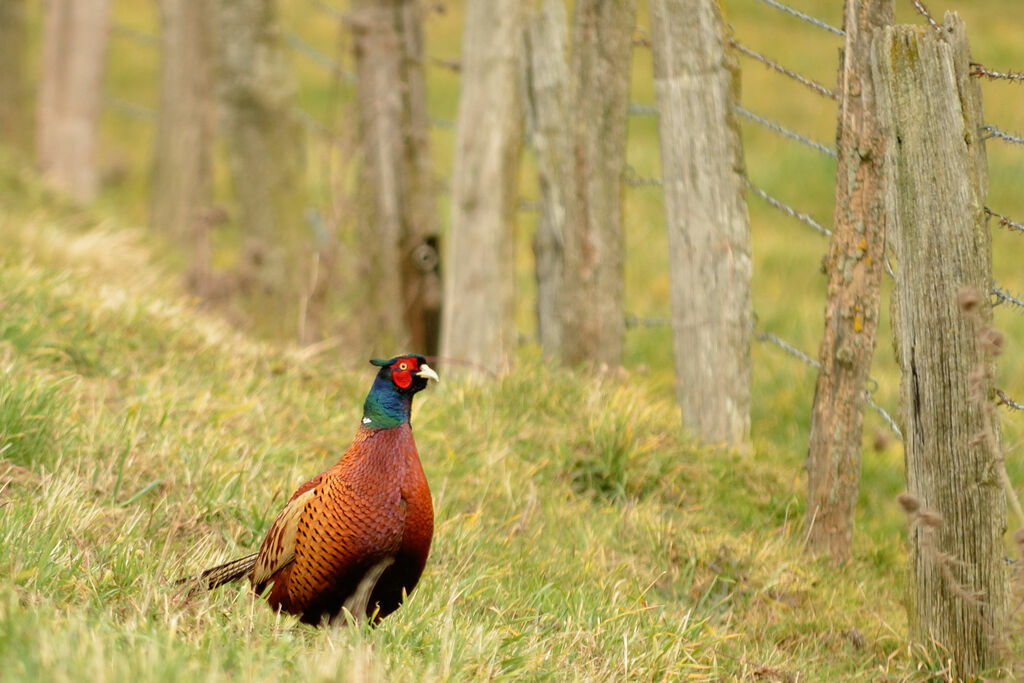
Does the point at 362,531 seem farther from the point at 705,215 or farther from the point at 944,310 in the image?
the point at 705,215

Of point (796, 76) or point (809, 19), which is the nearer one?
point (809, 19)

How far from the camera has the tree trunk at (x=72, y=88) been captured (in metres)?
10.6

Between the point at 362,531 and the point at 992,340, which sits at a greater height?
the point at 992,340

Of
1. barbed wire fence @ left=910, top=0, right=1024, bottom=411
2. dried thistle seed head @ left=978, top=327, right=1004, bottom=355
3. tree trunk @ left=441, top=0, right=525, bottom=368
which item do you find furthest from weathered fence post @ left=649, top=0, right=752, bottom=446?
dried thistle seed head @ left=978, top=327, right=1004, bottom=355

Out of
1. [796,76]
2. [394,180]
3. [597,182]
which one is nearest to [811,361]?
[796,76]

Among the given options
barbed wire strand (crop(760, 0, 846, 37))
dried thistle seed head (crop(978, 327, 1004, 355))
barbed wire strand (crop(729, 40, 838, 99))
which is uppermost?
barbed wire strand (crop(760, 0, 846, 37))

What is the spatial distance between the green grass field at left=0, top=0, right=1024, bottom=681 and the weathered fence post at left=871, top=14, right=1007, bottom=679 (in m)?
0.20

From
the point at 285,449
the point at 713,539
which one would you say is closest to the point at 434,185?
the point at 285,449

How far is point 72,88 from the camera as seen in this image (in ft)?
35.2

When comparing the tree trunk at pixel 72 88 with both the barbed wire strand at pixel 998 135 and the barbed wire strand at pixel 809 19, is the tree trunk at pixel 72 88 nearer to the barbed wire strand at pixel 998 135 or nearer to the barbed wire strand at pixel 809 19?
the barbed wire strand at pixel 809 19

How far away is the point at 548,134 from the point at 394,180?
1392 mm

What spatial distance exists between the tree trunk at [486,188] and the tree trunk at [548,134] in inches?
5.5

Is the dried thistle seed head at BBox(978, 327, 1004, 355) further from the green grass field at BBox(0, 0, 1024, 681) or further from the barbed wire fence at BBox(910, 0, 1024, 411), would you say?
the green grass field at BBox(0, 0, 1024, 681)

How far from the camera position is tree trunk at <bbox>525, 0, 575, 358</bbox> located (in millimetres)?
5922
